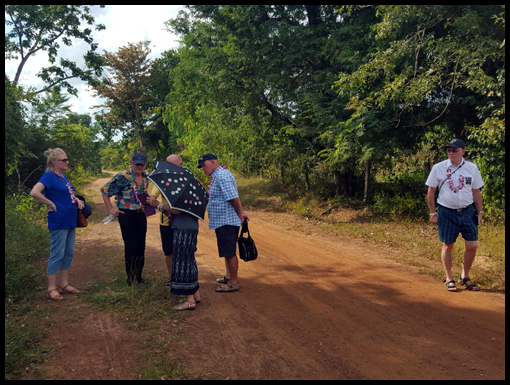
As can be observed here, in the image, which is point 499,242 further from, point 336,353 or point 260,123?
point 260,123

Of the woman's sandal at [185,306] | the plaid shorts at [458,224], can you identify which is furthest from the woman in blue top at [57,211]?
the plaid shorts at [458,224]

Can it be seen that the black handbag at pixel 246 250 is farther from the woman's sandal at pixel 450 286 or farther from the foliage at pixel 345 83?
the foliage at pixel 345 83

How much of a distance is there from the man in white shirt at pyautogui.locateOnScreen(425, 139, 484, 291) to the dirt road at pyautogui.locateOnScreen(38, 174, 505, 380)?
56cm

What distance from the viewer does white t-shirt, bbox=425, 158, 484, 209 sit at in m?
5.39

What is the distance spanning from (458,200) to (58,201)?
5.68m

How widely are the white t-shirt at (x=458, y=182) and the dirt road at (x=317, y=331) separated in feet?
4.27

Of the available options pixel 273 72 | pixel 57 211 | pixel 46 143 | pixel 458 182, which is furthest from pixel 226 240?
pixel 46 143

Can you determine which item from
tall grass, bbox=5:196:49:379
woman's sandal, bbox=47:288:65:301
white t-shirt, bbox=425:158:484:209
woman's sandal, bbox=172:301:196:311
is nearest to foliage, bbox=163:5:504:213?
white t-shirt, bbox=425:158:484:209

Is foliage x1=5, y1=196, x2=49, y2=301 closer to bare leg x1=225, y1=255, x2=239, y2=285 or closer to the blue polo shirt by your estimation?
the blue polo shirt

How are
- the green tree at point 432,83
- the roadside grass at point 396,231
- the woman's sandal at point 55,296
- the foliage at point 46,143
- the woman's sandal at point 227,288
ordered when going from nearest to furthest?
1. the woman's sandal at point 55,296
2. the woman's sandal at point 227,288
3. the roadside grass at point 396,231
4. the green tree at point 432,83
5. the foliage at point 46,143

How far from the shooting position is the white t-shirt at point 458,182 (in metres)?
→ 5.39

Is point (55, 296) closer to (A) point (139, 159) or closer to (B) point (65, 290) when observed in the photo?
(B) point (65, 290)

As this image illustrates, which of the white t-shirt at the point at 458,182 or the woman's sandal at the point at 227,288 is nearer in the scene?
the white t-shirt at the point at 458,182

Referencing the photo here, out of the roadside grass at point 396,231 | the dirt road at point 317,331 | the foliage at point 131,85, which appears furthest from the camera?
the foliage at point 131,85
